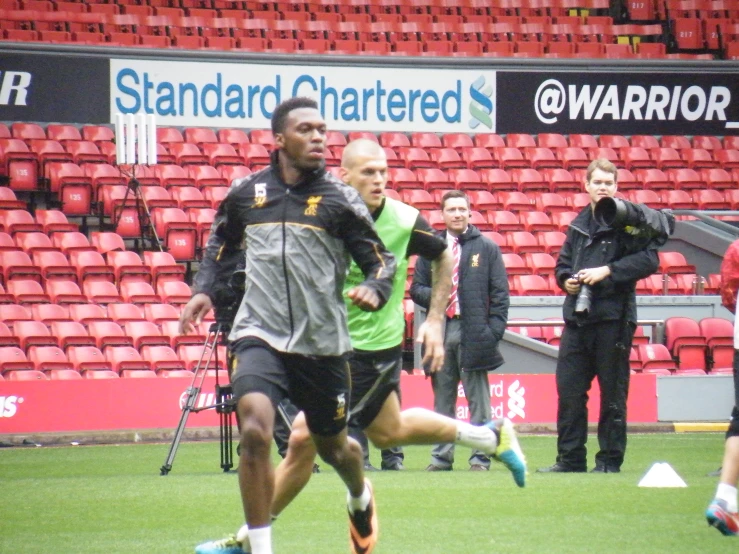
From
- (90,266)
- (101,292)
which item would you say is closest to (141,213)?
(90,266)

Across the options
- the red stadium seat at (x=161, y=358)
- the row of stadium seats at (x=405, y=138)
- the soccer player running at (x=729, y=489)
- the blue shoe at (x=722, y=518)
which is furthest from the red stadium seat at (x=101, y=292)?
the blue shoe at (x=722, y=518)

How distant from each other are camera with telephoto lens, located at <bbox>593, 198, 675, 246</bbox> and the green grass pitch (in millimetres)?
1770

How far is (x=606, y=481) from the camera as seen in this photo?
8.74 metres

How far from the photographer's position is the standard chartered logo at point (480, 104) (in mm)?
23719

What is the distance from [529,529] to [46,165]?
565 inches

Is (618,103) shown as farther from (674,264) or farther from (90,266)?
(90,266)

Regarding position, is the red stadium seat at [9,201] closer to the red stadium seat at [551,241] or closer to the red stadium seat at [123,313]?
the red stadium seat at [123,313]

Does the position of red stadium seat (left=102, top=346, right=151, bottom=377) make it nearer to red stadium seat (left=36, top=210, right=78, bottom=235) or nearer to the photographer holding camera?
red stadium seat (left=36, top=210, right=78, bottom=235)

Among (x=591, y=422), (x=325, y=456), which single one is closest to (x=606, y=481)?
(x=325, y=456)

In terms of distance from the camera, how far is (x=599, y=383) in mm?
9375

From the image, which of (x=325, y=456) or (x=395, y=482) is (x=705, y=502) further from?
(x=325, y=456)

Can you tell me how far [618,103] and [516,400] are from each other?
11.5 metres

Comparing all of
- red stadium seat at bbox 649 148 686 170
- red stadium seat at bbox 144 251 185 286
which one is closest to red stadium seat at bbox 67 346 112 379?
red stadium seat at bbox 144 251 185 286

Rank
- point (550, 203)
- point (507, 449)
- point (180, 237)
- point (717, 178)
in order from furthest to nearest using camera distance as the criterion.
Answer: point (717, 178) → point (550, 203) → point (180, 237) → point (507, 449)
